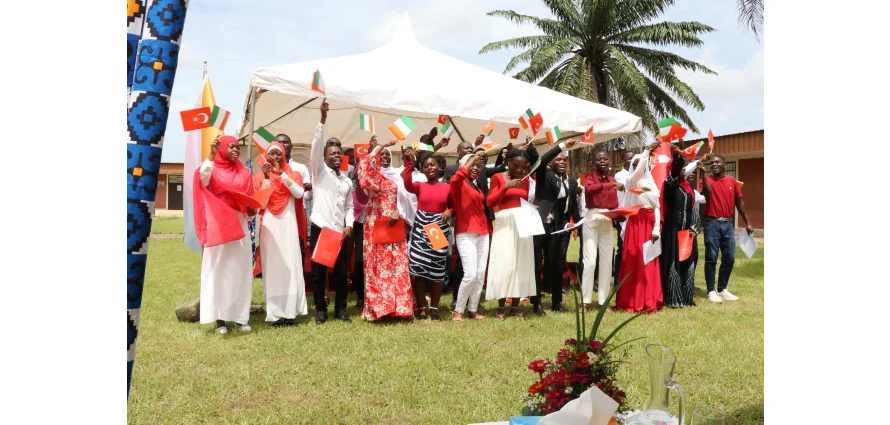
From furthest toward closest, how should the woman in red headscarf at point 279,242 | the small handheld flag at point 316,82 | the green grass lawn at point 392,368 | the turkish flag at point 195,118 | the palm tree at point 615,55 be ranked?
the palm tree at point 615,55
the woman in red headscarf at point 279,242
the small handheld flag at point 316,82
the green grass lawn at point 392,368
the turkish flag at point 195,118

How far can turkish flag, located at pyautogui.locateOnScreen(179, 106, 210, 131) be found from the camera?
3367mm

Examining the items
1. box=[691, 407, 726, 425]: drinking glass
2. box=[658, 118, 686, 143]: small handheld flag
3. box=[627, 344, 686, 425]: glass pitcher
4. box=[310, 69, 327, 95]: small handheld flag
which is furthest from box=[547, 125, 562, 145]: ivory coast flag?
box=[691, 407, 726, 425]: drinking glass

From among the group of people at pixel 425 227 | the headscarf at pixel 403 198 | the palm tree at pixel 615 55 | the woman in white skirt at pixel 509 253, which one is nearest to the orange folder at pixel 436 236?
the group of people at pixel 425 227

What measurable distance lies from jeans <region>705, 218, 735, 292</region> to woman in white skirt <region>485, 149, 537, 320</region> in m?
2.79

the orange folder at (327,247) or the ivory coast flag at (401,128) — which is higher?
the ivory coast flag at (401,128)

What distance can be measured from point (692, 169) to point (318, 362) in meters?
4.97

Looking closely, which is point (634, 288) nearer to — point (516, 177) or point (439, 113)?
point (516, 177)

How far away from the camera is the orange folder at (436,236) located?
580cm

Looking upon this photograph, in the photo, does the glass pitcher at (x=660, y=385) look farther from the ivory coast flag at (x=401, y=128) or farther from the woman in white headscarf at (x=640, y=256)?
the woman in white headscarf at (x=640, y=256)

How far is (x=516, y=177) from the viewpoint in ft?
19.7

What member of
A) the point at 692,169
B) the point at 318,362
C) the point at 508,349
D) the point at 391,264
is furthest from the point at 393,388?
the point at 692,169

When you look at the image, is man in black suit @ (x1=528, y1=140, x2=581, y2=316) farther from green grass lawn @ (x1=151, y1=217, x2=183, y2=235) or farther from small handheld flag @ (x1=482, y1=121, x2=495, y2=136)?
green grass lawn @ (x1=151, y1=217, x2=183, y2=235)

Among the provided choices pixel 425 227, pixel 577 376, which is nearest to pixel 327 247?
pixel 425 227

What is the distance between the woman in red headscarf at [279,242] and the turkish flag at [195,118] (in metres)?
2.07
